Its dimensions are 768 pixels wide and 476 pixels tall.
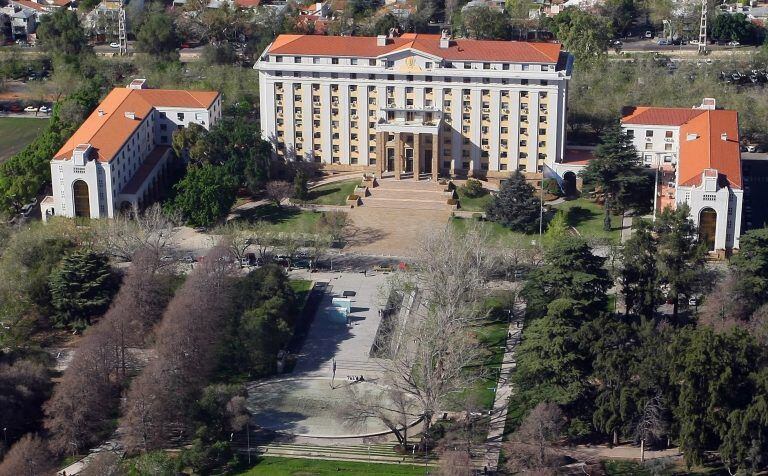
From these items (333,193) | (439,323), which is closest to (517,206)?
(333,193)

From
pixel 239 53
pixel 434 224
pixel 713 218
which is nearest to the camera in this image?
pixel 713 218

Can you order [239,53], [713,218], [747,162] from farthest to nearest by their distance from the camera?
[239,53], [747,162], [713,218]

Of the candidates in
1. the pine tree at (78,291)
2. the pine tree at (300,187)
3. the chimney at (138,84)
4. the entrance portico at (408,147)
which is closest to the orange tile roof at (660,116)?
the entrance portico at (408,147)

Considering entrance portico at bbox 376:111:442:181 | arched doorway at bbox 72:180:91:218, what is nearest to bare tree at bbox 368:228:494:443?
entrance portico at bbox 376:111:442:181

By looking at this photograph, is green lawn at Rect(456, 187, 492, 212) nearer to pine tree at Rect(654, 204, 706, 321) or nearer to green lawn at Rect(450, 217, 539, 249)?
green lawn at Rect(450, 217, 539, 249)

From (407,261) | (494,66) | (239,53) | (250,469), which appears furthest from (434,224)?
(239,53)

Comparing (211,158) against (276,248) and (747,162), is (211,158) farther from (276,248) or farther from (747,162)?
(747,162)
